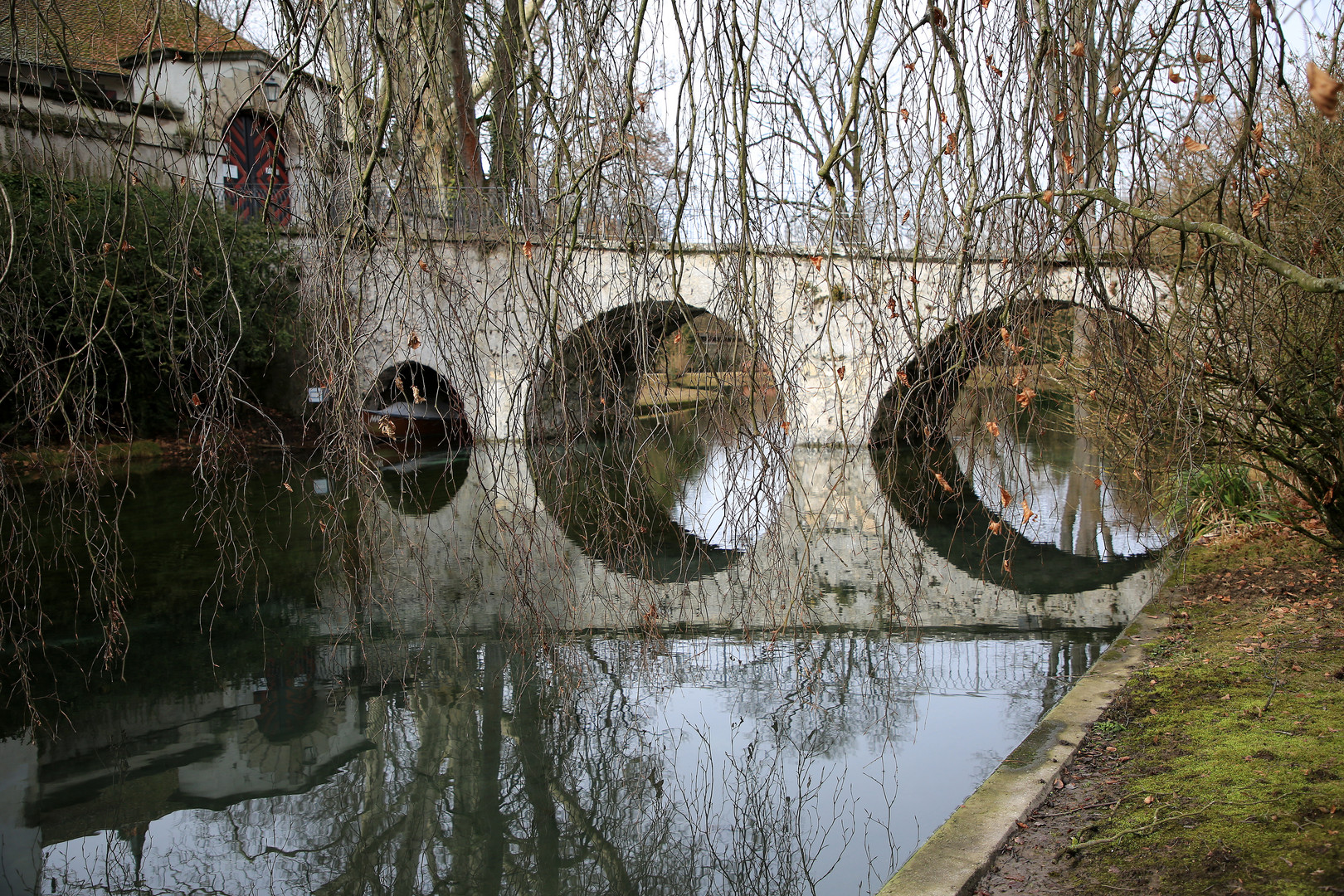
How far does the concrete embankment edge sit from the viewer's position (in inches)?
91.5

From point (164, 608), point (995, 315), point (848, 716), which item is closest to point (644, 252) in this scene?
Answer: point (995, 315)

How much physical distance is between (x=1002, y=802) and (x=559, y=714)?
1.96 m

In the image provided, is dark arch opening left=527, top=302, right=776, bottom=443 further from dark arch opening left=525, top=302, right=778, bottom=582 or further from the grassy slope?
the grassy slope

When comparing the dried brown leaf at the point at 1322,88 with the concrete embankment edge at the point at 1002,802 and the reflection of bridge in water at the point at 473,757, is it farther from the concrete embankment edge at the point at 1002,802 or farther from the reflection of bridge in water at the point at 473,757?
the reflection of bridge in water at the point at 473,757

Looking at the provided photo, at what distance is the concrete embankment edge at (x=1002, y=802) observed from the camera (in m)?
2.32

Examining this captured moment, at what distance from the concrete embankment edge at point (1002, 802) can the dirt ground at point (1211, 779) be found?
4 centimetres

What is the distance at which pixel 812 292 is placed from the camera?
3.28 meters

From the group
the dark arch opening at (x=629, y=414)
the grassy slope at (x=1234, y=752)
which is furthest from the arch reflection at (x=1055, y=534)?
the dark arch opening at (x=629, y=414)

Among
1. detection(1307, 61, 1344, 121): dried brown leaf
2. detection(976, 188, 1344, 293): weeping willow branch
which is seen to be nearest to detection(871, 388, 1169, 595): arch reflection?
detection(976, 188, 1344, 293): weeping willow branch

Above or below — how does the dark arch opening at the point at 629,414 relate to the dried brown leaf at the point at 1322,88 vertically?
below

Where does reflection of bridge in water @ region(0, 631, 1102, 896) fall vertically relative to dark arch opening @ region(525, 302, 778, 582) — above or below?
below

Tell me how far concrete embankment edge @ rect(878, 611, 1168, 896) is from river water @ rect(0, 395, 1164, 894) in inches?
20.7

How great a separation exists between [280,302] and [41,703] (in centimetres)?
268

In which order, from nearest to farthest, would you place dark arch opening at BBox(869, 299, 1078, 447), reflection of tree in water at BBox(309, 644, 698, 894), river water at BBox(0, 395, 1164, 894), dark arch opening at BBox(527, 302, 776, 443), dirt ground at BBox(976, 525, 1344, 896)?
dirt ground at BBox(976, 525, 1344, 896) < dark arch opening at BBox(869, 299, 1078, 447) < dark arch opening at BBox(527, 302, 776, 443) < river water at BBox(0, 395, 1164, 894) < reflection of tree in water at BBox(309, 644, 698, 894)
